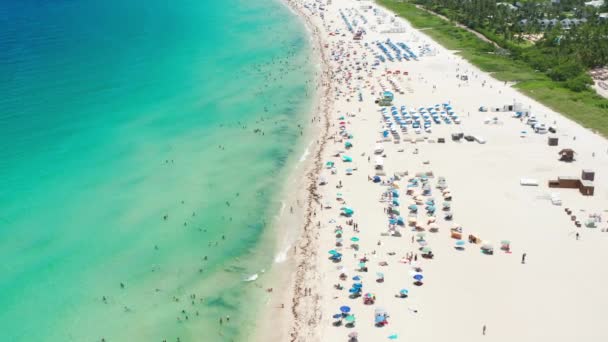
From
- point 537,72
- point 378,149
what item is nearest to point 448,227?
point 378,149

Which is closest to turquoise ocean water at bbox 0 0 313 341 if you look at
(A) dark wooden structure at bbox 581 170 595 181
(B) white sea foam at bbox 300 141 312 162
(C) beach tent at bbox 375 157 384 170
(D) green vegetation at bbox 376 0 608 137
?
(B) white sea foam at bbox 300 141 312 162

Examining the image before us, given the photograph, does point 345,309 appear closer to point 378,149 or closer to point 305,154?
point 378,149

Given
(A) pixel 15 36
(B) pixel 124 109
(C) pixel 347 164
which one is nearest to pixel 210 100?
(B) pixel 124 109

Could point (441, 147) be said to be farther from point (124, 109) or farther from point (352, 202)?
point (124, 109)

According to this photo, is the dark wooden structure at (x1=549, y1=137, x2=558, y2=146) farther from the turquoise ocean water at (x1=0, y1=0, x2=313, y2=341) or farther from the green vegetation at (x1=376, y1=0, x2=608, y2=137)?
the turquoise ocean water at (x1=0, y1=0, x2=313, y2=341)

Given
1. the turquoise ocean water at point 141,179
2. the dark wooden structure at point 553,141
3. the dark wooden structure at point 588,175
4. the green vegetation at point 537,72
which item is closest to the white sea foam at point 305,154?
the turquoise ocean water at point 141,179

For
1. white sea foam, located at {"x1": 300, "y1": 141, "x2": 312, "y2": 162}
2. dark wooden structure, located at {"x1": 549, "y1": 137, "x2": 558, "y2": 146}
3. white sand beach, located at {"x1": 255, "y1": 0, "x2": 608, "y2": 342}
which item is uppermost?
dark wooden structure, located at {"x1": 549, "y1": 137, "x2": 558, "y2": 146}

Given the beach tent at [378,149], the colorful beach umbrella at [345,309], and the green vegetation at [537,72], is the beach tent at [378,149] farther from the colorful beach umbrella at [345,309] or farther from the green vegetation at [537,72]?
the colorful beach umbrella at [345,309]
